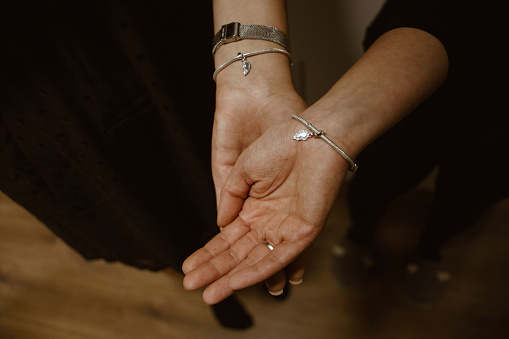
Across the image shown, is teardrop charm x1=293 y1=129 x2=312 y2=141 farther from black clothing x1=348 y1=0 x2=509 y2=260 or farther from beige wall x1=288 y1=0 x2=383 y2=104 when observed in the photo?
beige wall x1=288 y1=0 x2=383 y2=104

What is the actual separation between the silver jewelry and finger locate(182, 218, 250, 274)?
394mm

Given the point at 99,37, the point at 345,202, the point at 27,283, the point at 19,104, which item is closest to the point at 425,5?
the point at 99,37

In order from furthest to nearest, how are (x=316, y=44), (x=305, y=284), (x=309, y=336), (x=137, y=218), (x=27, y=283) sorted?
(x=27, y=283), (x=305, y=284), (x=309, y=336), (x=316, y=44), (x=137, y=218)

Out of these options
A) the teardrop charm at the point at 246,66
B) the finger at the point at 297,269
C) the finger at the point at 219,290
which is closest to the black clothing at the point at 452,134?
the teardrop charm at the point at 246,66

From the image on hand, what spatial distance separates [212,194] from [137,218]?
21 centimetres

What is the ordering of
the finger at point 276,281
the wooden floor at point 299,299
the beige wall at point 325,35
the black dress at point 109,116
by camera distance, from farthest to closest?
the wooden floor at point 299,299 < the beige wall at point 325,35 < the finger at point 276,281 < the black dress at point 109,116

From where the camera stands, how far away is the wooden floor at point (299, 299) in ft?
3.87

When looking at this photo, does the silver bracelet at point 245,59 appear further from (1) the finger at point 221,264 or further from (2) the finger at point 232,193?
(1) the finger at point 221,264

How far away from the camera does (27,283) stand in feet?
4.57

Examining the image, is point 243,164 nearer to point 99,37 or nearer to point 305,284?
point 99,37

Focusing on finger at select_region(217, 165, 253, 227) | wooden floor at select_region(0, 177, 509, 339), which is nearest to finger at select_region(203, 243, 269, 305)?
finger at select_region(217, 165, 253, 227)

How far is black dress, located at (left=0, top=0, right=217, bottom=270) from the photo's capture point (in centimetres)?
51

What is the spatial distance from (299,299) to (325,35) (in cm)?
100

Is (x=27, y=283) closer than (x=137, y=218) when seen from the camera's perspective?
No
